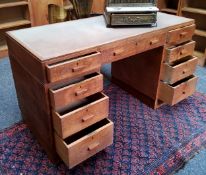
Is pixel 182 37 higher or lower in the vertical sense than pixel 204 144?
higher

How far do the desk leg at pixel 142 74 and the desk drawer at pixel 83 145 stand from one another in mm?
651

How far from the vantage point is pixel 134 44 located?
58.7 inches

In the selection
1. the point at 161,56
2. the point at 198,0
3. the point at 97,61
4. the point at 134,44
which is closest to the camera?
the point at 97,61

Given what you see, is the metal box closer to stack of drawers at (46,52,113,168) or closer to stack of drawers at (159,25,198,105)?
stack of drawers at (159,25,198,105)

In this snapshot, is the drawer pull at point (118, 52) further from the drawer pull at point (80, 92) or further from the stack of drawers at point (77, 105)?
the drawer pull at point (80, 92)

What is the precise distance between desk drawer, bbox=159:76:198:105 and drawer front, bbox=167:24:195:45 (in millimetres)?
316

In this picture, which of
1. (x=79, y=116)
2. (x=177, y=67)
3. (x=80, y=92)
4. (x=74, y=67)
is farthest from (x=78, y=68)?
(x=177, y=67)

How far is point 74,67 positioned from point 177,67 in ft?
2.89

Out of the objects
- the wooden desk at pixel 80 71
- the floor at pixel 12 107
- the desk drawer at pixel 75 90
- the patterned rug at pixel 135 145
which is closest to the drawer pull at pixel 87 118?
the wooden desk at pixel 80 71

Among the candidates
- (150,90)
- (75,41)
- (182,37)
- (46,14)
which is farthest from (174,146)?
(46,14)

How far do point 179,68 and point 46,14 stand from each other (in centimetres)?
196

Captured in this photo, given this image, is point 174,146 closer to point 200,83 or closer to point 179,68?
point 179,68

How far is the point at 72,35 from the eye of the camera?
144 centimetres

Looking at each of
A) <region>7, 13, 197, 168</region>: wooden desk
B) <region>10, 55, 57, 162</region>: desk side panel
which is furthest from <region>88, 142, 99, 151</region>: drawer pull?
<region>10, 55, 57, 162</region>: desk side panel
